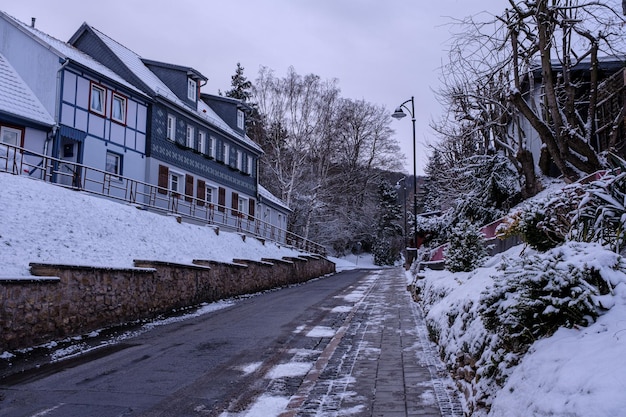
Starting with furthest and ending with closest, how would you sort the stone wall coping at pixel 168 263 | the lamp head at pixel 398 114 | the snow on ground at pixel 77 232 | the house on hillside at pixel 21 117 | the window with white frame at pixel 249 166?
the window with white frame at pixel 249 166 → the lamp head at pixel 398 114 → the house on hillside at pixel 21 117 → the stone wall coping at pixel 168 263 → the snow on ground at pixel 77 232

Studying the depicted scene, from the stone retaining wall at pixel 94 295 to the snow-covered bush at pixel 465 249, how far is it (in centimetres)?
718

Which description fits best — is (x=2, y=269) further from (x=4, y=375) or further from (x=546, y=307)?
(x=546, y=307)

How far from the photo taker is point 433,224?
88.6 ft

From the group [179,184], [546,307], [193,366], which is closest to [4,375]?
[193,366]

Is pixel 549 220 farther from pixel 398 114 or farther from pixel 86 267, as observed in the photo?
pixel 398 114

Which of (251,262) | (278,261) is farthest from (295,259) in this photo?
(251,262)

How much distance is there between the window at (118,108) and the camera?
23.8 meters

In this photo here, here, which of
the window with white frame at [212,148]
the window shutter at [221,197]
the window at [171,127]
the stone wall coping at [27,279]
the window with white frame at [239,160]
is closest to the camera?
the stone wall coping at [27,279]

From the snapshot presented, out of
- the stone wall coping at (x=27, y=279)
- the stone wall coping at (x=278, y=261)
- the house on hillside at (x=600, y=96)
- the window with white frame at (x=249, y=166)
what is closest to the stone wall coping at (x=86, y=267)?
the stone wall coping at (x=27, y=279)

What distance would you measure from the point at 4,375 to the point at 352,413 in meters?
5.15

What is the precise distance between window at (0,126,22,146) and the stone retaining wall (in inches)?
353

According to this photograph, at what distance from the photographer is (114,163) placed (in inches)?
945

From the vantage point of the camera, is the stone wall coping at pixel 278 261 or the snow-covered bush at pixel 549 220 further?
the stone wall coping at pixel 278 261

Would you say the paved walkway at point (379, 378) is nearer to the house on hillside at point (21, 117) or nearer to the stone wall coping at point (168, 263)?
the stone wall coping at point (168, 263)
